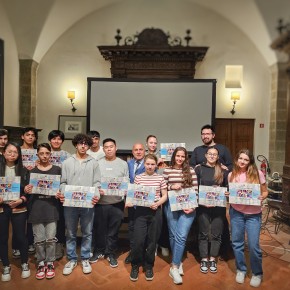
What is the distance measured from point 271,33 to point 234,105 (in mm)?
5336

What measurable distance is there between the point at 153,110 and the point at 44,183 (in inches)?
136

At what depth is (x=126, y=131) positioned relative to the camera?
5.18 m

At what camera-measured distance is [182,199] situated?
2225 mm

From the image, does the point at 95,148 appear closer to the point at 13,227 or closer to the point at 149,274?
the point at 13,227

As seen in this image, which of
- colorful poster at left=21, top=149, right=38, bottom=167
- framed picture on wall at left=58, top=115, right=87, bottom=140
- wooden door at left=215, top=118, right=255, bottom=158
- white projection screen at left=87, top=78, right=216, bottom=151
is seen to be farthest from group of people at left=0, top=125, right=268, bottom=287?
wooden door at left=215, top=118, right=255, bottom=158

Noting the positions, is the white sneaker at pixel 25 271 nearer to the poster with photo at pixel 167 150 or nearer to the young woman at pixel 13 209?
the young woman at pixel 13 209

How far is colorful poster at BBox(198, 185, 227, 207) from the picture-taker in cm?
225

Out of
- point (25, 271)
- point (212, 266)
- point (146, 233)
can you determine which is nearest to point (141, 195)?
point (146, 233)

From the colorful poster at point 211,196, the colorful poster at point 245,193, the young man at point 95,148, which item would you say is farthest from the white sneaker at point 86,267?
the colorful poster at point 245,193

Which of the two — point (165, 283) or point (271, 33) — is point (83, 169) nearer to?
point (165, 283)

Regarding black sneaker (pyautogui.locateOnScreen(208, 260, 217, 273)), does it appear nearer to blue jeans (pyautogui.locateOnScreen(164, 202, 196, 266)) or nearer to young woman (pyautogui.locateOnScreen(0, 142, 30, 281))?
blue jeans (pyautogui.locateOnScreen(164, 202, 196, 266))

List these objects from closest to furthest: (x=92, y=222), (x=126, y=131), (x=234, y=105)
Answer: (x=92, y=222) → (x=126, y=131) → (x=234, y=105)

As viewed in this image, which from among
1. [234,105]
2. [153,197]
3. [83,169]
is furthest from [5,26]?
[234,105]

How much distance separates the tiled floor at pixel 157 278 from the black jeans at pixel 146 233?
0.64ft
